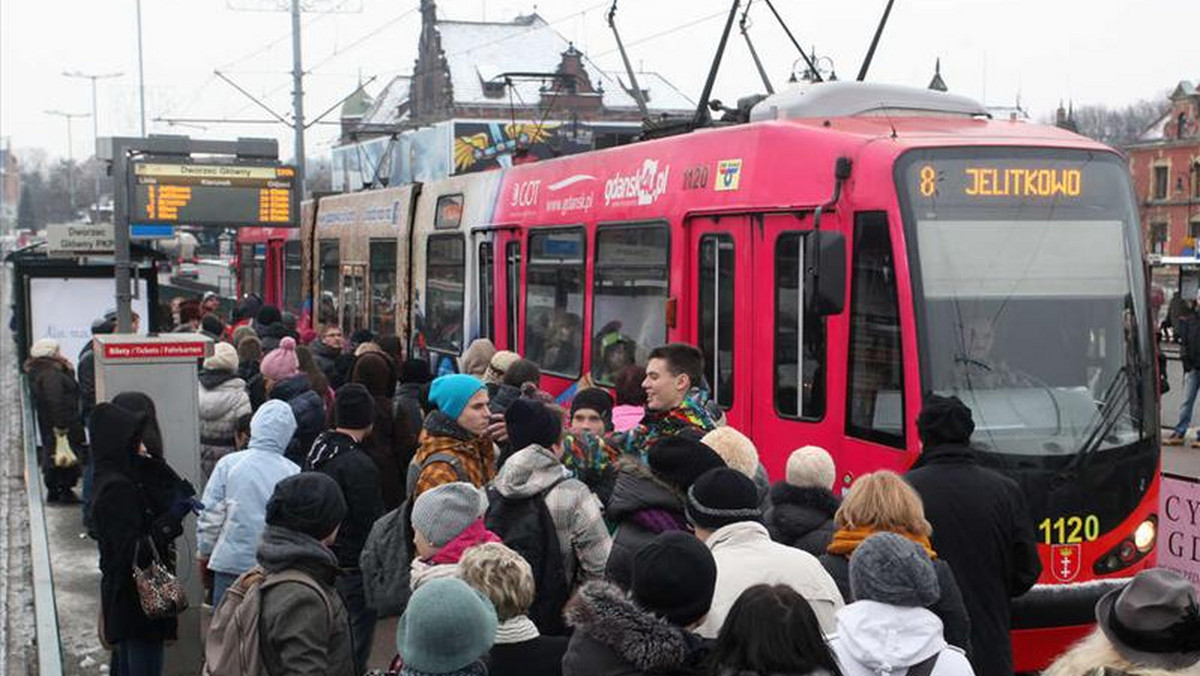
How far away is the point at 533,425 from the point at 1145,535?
12.1 ft

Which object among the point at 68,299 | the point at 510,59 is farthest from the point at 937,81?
the point at 510,59

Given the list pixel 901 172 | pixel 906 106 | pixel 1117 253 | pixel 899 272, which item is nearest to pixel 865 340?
pixel 899 272

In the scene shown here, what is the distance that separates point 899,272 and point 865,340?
44 cm

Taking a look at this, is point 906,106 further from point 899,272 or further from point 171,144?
point 171,144

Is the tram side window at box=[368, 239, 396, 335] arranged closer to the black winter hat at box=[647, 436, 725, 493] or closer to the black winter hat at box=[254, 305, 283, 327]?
the black winter hat at box=[254, 305, 283, 327]

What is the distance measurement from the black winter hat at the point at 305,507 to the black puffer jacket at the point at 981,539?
2.35m

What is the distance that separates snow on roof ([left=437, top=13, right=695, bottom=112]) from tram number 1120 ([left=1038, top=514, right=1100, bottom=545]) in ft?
250

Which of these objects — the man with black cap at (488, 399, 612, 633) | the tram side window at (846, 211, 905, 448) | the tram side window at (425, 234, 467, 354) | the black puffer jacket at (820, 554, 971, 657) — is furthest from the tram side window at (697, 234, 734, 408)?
the tram side window at (425, 234, 467, 354)

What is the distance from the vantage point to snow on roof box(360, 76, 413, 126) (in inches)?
3863

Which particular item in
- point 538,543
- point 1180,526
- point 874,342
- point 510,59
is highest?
point 510,59

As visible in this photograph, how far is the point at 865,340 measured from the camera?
287 inches

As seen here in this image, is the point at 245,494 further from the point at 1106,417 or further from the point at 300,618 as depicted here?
Result: the point at 1106,417

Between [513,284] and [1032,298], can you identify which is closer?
[1032,298]

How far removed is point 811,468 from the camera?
5.23m
